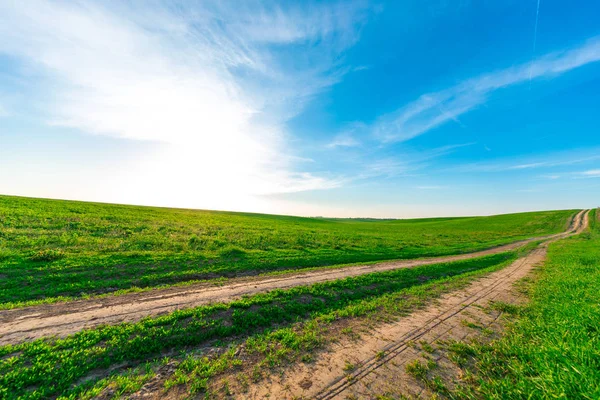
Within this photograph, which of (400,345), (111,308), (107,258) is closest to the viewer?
(400,345)

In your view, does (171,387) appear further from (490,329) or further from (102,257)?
(102,257)

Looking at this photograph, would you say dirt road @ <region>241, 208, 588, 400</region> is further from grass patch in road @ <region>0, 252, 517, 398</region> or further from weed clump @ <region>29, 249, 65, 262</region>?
weed clump @ <region>29, 249, 65, 262</region>

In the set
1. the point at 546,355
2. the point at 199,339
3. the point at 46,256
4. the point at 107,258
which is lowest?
the point at 199,339

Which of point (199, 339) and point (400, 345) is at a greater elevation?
point (400, 345)

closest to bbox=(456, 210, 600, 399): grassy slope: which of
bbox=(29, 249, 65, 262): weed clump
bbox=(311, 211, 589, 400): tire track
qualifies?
bbox=(311, 211, 589, 400): tire track

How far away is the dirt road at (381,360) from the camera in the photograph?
15.6 feet

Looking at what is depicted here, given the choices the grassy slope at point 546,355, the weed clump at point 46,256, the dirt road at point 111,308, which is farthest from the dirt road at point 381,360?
the weed clump at point 46,256

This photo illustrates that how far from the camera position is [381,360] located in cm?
577

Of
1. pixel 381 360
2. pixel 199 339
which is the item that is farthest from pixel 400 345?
pixel 199 339

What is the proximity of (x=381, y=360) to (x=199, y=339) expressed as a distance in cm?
513

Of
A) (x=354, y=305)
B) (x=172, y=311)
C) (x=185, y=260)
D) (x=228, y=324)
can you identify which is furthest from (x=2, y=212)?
(x=354, y=305)

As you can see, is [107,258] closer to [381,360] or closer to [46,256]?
[46,256]

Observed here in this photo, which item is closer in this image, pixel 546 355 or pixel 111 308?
pixel 546 355

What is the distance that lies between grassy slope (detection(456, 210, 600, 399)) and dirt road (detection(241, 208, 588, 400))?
0.80 metres
